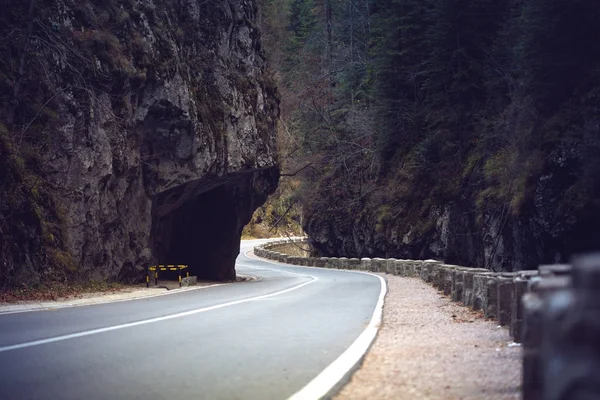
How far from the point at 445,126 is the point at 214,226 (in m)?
15.1

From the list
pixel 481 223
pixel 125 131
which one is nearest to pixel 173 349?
pixel 125 131

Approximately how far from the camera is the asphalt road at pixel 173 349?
276 inches

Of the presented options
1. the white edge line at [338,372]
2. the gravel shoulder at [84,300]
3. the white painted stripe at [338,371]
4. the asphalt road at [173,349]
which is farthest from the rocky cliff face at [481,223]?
the white edge line at [338,372]

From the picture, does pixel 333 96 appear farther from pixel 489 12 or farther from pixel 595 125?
pixel 595 125

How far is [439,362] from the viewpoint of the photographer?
28.3 ft

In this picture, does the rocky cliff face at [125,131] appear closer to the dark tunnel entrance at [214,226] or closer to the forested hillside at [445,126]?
the dark tunnel entrance at [214,226]

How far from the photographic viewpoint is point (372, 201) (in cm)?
4903

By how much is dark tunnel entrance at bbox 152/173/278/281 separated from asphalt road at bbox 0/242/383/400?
20.7 meters

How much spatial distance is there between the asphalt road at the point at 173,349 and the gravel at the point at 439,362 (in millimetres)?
580

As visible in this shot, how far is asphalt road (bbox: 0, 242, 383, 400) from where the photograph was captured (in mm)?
7004

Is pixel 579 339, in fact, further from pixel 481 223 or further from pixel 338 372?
pixel 481 223

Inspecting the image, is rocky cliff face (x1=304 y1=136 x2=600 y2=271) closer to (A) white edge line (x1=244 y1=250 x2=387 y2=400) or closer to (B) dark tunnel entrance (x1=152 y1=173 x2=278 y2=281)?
(B) dark tunnel entrance (x1=152 y1=173 x2=278 y2=281)

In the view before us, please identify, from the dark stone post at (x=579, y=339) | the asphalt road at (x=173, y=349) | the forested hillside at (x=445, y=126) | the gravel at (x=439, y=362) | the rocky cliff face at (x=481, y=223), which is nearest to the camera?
the dark stone post at (x=579, y=339)

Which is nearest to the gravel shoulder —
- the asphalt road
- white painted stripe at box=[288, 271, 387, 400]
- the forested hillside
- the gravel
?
the asphalt road
